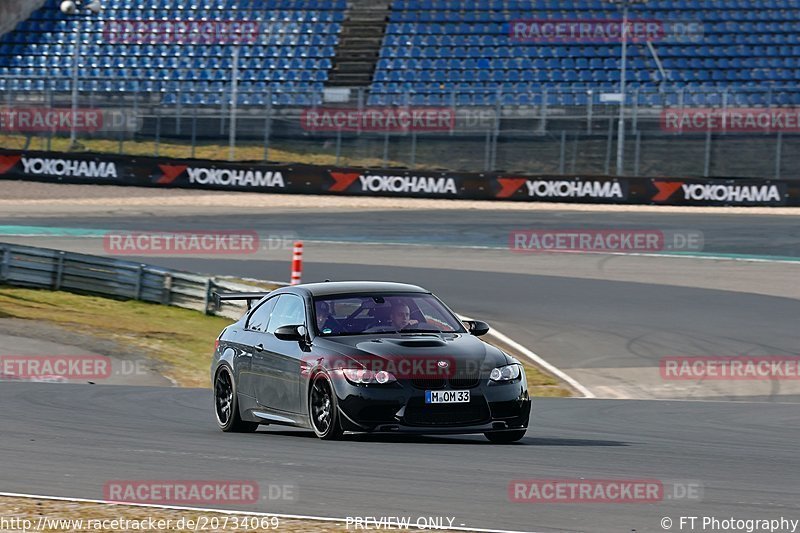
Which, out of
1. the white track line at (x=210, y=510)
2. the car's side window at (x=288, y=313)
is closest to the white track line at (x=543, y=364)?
the car's side window at (x=288, y=313)

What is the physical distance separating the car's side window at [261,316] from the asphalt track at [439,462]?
3.01ft

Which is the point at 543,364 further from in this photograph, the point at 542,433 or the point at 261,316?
the point at 261,316

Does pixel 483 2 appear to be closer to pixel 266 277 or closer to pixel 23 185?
pixel 23 185

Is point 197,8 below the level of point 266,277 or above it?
above

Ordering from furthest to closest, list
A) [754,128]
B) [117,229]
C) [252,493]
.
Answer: [754,128] → [117,229] → [252,493]

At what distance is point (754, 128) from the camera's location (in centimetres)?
4206

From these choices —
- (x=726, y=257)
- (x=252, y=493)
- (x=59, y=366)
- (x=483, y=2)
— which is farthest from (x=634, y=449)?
(x=483, y=2)

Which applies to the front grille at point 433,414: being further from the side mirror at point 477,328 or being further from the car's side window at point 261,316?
the car's side window at point 261,316

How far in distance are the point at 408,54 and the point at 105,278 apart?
79.7 ft

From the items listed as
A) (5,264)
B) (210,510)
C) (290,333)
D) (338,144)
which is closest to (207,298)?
(5,264)

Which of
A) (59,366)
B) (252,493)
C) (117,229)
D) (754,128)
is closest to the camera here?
(252,493)

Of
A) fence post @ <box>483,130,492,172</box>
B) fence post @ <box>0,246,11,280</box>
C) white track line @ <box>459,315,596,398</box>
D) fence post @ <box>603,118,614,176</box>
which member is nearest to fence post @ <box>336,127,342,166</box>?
fence post @ <box>483,130,492,172</box>

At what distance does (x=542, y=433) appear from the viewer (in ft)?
37.4

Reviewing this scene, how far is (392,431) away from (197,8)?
43226 mm
